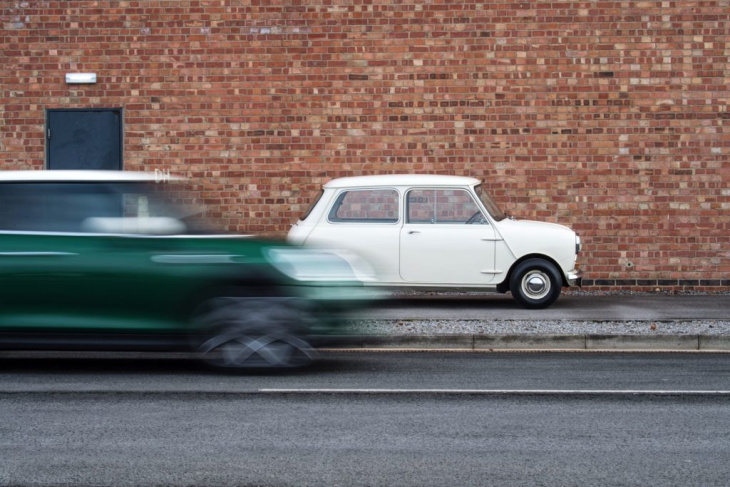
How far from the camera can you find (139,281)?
891 cm

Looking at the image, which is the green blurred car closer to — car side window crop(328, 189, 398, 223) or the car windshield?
car side window crop(328, 189, 398, 223)

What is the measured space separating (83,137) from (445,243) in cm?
630

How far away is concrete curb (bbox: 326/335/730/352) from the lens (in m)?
11.2

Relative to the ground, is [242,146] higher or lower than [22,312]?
higher

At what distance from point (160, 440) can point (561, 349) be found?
223 inches

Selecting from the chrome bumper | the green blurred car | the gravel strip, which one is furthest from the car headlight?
the chrome bumper

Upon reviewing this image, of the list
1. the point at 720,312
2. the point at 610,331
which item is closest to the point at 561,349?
the point at 610,331

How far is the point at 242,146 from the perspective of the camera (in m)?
16.6

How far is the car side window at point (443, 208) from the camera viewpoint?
1361cm

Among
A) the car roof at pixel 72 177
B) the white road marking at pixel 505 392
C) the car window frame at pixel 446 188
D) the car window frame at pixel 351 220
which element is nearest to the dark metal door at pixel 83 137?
the car window frame at pixel 351 220

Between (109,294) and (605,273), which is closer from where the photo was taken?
(109,294)

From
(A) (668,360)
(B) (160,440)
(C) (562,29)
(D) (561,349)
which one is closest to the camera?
(B) (160,440)

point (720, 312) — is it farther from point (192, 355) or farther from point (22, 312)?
point (22, 312)

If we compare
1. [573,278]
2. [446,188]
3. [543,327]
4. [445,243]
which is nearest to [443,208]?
[446,188]
